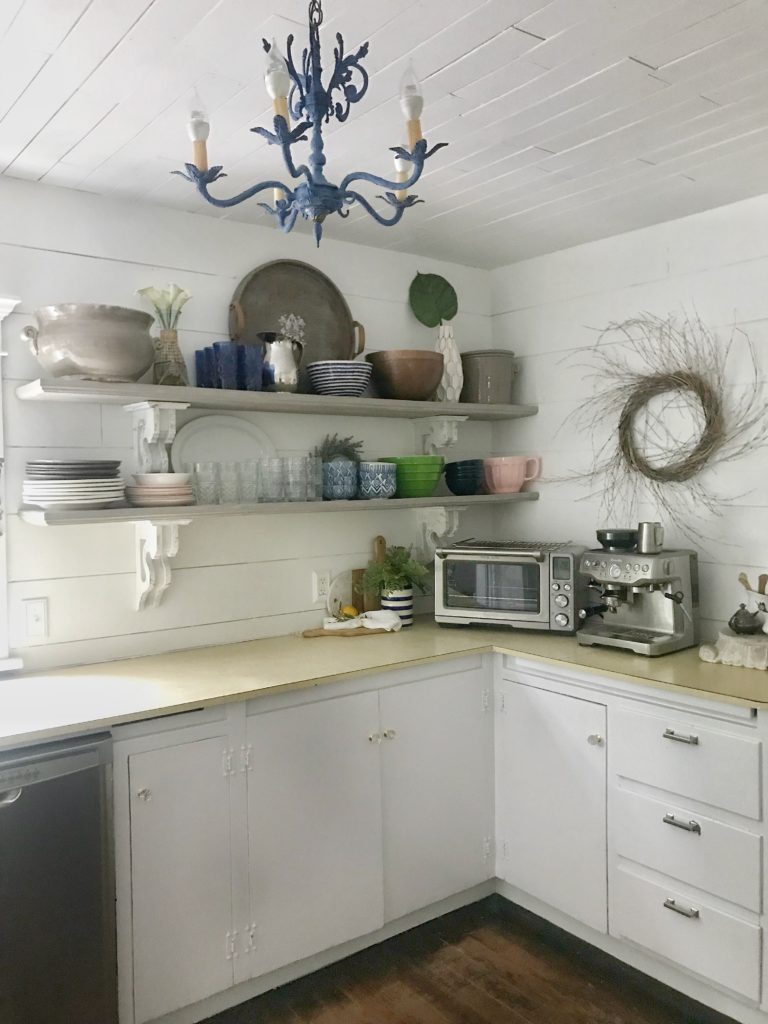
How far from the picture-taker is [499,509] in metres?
3.57

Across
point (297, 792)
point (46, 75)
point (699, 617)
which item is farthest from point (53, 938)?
point (699, 617)

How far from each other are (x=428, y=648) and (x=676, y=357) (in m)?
1.30

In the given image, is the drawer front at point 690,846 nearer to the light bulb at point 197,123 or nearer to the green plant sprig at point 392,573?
the green plant sprig at point 392,573

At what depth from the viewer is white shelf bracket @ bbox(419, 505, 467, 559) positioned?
10.6ft

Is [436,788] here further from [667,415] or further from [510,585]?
[667,415]

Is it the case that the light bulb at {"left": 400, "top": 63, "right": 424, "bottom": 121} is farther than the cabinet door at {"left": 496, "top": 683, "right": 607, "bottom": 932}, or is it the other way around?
the cabinet door at {"left": 496, "top": 683, "right": 607, "bottom": 932}

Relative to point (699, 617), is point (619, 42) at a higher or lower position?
higher

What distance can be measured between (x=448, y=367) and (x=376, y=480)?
0.60 m

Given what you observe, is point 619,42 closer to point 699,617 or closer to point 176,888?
point 699,617

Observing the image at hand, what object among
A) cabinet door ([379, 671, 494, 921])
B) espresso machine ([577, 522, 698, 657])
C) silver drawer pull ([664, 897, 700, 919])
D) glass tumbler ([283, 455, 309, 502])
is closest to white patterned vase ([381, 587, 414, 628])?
cabinet door ([379, 671, 494, 921])

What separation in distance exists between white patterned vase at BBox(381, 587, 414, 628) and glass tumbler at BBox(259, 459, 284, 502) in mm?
611

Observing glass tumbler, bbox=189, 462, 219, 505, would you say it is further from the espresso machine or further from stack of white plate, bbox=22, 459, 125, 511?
the espresso machine

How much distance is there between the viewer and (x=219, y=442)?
281 cm

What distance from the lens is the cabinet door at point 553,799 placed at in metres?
2.50
